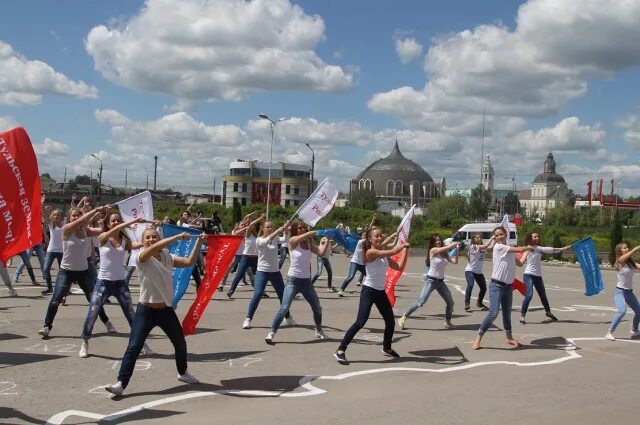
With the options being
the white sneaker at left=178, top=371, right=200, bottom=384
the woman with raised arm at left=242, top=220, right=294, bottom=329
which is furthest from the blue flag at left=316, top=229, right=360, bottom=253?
the white sneaker at left=178, top=371, right=200, bottom=384

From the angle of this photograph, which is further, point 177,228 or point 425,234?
point 425,234

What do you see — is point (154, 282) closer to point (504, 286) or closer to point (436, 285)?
point (504, 286)

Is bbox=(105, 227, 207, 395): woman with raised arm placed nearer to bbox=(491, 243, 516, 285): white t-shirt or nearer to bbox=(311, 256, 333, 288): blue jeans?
bbox=(491, 243, 516, 285): white t-shirt

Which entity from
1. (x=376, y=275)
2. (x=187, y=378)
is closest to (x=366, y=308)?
(x=376, y=275)

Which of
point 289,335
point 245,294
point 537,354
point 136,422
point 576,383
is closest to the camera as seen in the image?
point 136,422

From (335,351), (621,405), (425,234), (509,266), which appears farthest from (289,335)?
(425,234)

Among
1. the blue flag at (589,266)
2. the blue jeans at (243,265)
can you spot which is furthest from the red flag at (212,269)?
the blue flag at (589,266)

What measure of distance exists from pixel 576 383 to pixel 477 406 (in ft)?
5.67

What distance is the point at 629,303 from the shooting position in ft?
36.4

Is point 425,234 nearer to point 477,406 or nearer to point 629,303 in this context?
point 629,303

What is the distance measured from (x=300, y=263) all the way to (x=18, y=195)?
4195 millimetres

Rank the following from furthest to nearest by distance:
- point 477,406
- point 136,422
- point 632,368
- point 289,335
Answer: point 289,335
point 632,368
point 477,406
point 136,422

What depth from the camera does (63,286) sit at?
9.55 metres

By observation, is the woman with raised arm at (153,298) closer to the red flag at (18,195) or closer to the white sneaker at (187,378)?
the white sneaker at (187,378)
